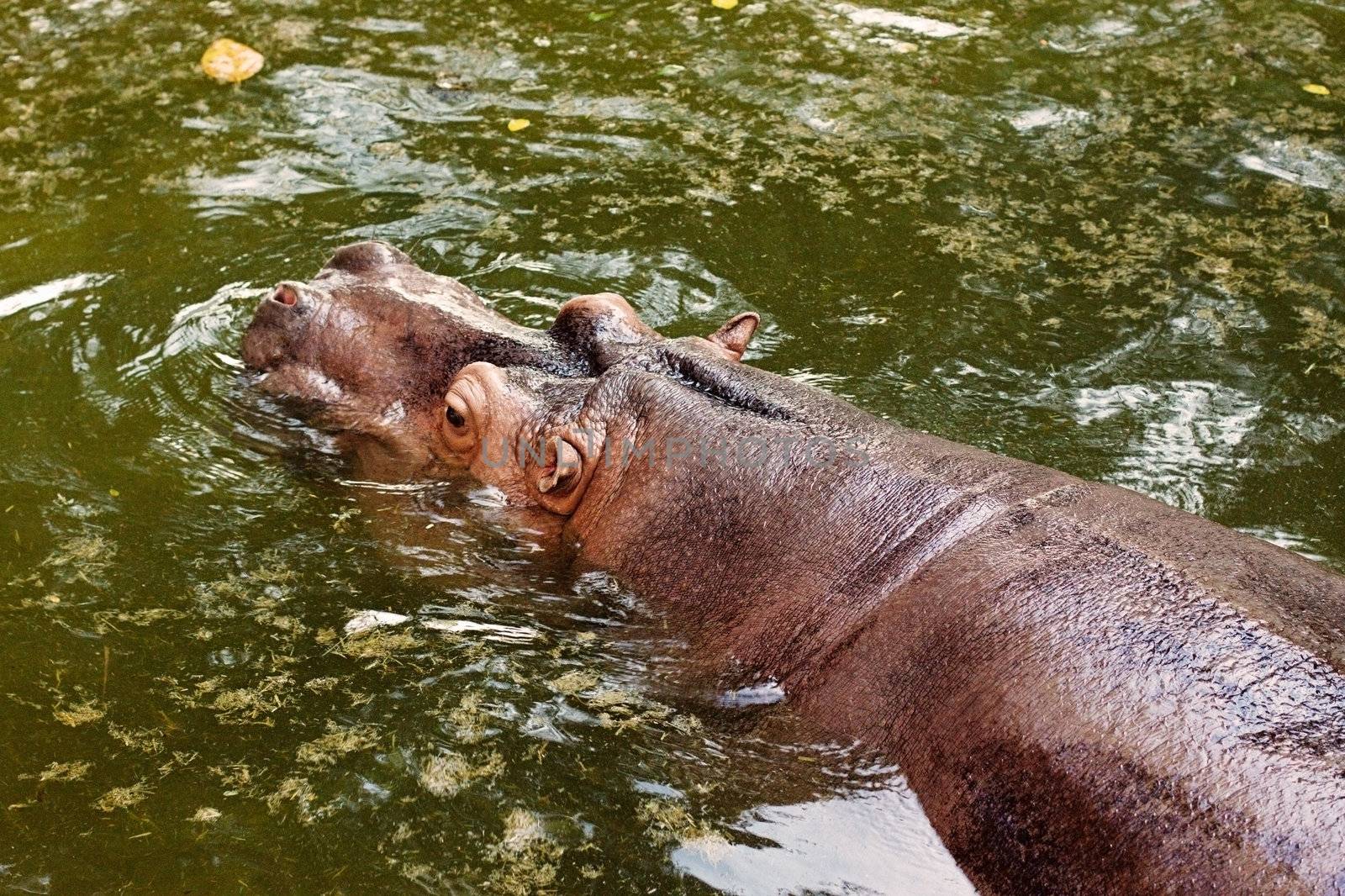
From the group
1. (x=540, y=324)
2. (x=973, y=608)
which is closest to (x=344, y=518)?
(x=540, y=324)

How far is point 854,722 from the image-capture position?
3.72 metres

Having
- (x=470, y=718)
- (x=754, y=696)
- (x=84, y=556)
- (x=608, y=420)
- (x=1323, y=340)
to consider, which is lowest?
(x=84, y=556)

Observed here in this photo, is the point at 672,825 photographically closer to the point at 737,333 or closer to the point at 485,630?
the point at 485,630

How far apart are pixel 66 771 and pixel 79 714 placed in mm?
276

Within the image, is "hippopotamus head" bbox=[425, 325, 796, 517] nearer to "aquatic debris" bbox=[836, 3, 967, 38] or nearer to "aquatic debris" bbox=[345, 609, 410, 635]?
"aquatic debris" bbox=[345, 609, 410, 635]

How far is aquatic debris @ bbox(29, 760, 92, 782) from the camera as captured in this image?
4141 millimetres

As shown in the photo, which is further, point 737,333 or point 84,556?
point 737,333

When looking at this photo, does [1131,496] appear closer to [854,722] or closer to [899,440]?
[899,440]

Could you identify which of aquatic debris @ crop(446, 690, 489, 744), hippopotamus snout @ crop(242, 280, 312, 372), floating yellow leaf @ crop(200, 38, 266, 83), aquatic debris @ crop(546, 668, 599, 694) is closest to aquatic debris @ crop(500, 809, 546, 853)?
aquatic debris @ crop(446, 690, 489, 744)

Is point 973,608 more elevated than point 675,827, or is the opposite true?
point 973,608

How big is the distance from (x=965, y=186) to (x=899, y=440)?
12.3 ft

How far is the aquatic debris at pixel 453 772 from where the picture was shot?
4094mm

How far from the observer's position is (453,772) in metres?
4.14

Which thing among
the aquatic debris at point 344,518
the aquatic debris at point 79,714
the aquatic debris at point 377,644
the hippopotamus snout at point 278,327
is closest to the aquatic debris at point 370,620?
the aquatic debris at point 377,644
